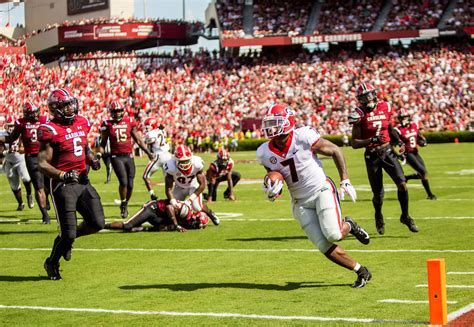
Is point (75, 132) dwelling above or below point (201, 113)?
above

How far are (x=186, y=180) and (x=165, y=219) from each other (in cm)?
71

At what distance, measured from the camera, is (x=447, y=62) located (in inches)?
1981

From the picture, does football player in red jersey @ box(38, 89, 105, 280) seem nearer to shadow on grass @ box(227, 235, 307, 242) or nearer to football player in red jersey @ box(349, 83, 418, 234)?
shadow on grass @ box(227, 235, 307, 242)

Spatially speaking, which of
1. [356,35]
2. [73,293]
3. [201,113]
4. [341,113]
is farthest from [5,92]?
[73,293]

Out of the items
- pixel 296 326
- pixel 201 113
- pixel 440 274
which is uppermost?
pixel 440 274

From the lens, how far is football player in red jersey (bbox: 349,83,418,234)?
12.8 metres

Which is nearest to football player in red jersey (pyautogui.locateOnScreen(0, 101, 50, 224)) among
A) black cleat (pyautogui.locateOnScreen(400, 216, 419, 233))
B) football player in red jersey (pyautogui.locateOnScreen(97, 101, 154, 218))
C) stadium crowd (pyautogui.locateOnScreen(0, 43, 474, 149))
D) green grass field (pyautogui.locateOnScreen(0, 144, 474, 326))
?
green grass field (pyautogui.locateOnScreen(0, 144, 474, 326))

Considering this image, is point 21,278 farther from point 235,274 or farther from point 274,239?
point 274,239

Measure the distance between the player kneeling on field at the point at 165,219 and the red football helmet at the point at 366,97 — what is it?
3.18m

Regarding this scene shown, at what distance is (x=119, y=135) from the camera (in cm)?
1655

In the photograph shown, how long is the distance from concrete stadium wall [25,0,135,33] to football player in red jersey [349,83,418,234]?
5073 cm

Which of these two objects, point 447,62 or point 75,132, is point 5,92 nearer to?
point 447,62

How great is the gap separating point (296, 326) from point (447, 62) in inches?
1772

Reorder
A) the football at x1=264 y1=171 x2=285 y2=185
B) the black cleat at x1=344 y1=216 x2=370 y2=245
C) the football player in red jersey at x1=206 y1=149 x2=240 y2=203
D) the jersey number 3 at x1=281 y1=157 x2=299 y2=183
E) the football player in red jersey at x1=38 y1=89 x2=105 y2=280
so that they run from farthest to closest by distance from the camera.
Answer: the football player in red jersey at x1=206 y1=149 x2=240 y2=203, the football player in red jersey at x1=38 y1=89 x2=105 y2=280, the black cleat at x1=344 y1=216 x2=370 y2=245, the jersey number 3 at x1=281 y1=157 x2=299 y2=183, the football at x1=264 y1=171 x2=285 y2=185
